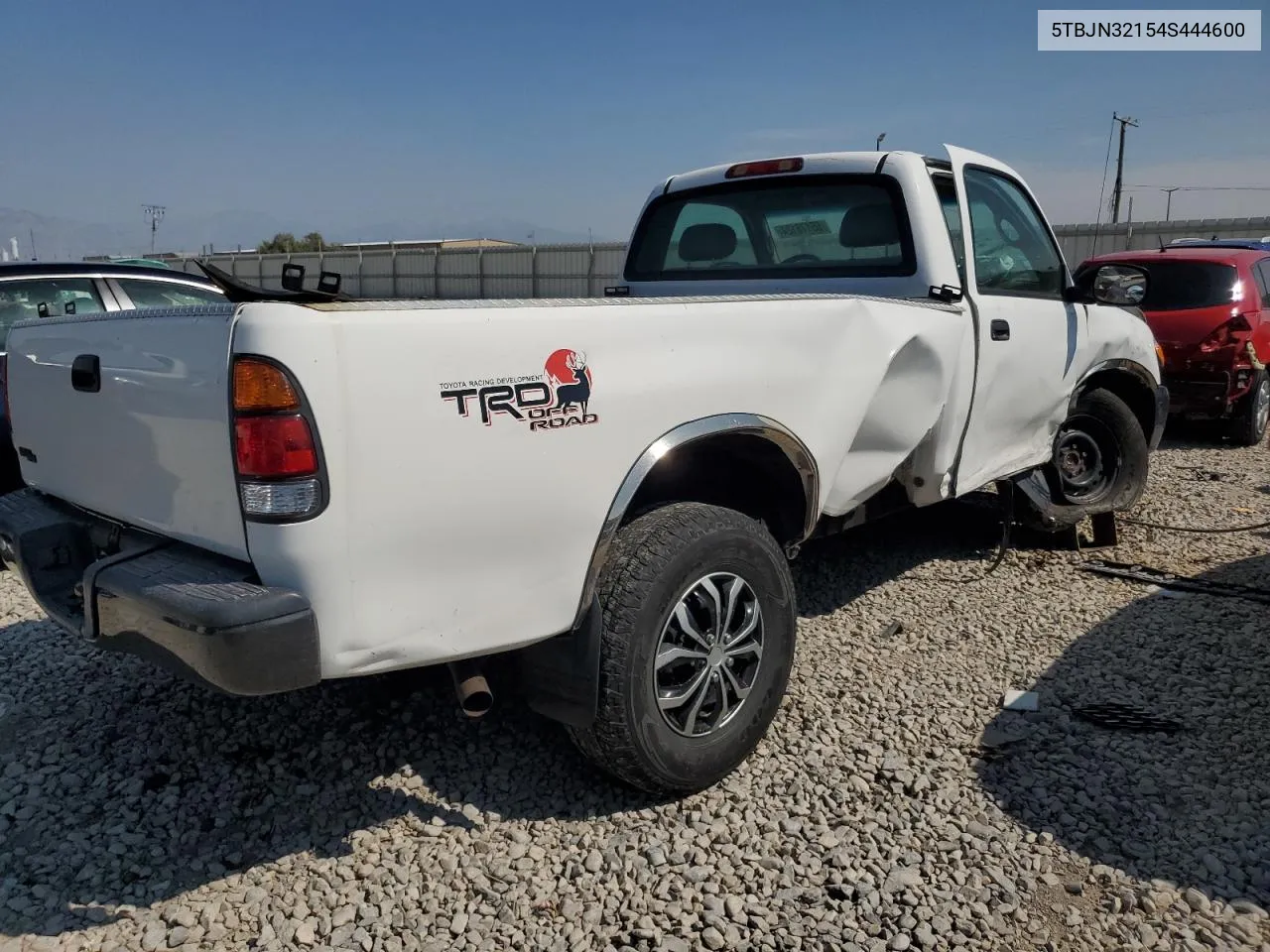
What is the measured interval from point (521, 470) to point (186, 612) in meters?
0.82

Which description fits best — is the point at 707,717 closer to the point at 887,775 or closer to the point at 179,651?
the point at 887,775

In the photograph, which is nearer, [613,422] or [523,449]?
[523,449]

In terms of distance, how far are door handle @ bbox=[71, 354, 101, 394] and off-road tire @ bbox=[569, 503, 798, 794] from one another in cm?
151

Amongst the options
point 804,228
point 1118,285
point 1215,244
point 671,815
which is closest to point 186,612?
point 671,815

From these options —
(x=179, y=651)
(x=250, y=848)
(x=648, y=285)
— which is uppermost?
(x=648, y=285)

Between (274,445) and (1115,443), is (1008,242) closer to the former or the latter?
(1115,443)

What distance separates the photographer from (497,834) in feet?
9.50

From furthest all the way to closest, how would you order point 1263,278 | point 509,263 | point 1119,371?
point 509,263 → point 1263,278 → point 1119,371

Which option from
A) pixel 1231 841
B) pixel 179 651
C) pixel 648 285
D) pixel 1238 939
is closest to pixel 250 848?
pixel 179 651

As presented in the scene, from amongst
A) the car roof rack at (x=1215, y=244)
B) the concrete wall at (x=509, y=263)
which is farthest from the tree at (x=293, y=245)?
the car roof rack at (x=1215, y=244)

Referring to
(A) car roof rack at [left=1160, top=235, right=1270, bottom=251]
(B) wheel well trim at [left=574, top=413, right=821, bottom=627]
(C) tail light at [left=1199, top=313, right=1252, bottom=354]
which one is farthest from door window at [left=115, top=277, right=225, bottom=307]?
(A) car roof rack at [left=1160, top=235, right=1270, bottom=251]

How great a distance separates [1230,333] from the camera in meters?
8.41

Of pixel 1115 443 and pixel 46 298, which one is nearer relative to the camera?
pixel 1115 443

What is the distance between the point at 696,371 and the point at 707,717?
1.09 metres
